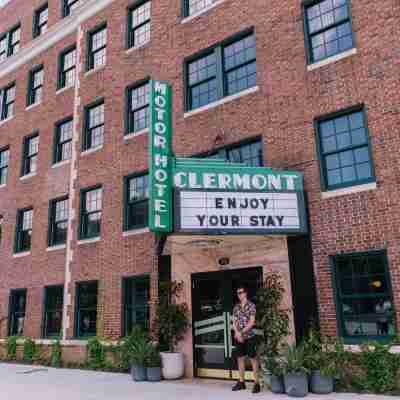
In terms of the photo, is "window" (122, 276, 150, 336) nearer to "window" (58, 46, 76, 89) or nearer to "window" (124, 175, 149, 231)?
"window" (124, 175, 149, 231)

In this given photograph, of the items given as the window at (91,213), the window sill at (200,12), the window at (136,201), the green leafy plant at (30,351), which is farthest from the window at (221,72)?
the green leafy plant at (30,351)

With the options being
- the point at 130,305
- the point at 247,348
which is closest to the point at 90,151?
the point at 130,305

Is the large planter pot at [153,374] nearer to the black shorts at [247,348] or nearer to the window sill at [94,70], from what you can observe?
the black shorts at [247,348]

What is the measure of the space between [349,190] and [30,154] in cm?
1528

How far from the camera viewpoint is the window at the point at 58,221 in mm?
17444

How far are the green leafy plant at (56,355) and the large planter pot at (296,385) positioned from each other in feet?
31.1

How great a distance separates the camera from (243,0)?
13695 millimetres

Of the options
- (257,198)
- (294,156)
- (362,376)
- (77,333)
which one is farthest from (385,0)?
(77,333)

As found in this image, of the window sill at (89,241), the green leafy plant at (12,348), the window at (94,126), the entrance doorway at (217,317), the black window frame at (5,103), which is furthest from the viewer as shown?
the black window frame at (5,103)

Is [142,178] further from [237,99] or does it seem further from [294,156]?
[294,156]

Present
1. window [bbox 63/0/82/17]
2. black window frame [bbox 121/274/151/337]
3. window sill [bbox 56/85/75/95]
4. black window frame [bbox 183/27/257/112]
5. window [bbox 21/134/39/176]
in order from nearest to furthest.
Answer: black window frame [bbox 183/27/257/112], black window frame [bbox 121/274/151/337], window sill [bbox 56/85/75/95], window [bbox 21/134/39/176], window [bbox 63/0/82/17]

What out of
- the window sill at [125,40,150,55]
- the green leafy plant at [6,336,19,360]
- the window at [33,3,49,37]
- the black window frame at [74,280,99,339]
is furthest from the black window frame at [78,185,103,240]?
the window at [33,3,49,37]

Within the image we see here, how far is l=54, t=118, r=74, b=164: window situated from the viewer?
18.6 m

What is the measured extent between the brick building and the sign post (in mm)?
1654
